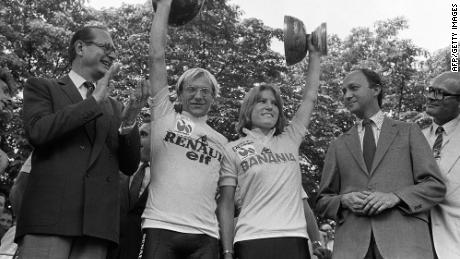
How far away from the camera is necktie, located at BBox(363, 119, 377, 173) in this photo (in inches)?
166

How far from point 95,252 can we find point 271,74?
53.1 feet

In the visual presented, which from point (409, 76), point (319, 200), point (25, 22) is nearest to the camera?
point (319, 200)

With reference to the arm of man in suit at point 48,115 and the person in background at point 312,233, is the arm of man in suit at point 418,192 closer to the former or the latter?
the person in background at point 312,233

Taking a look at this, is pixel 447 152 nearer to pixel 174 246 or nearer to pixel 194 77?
pixel 194 77

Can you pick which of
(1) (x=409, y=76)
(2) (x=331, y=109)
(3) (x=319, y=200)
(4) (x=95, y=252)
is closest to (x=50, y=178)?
(4) (x=95, y=252)

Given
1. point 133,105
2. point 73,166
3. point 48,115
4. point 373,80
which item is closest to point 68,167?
point 73,166

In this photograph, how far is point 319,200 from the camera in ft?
14.4

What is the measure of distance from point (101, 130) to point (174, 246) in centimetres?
97

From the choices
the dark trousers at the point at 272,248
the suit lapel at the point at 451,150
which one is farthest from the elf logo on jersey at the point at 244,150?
the suit lapel at the point at 451,150

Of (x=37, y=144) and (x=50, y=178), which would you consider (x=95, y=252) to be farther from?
(x=37, y=144)

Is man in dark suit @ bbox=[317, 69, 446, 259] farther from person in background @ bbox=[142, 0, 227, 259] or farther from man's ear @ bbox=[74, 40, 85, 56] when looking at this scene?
man's ear @ bbox=[74, 40, 85, 56]

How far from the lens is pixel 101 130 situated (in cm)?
367

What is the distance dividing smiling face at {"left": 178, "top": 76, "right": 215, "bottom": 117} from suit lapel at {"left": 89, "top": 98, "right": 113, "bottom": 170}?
822 mm

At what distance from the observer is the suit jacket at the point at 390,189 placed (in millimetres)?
3873
